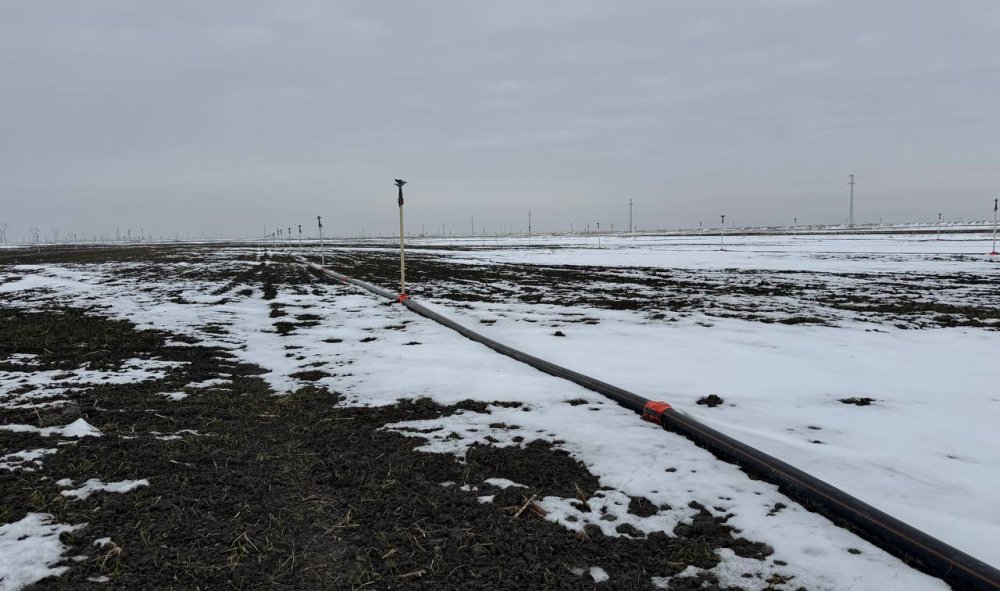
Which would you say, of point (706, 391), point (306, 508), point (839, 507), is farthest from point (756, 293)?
point (306, 508)

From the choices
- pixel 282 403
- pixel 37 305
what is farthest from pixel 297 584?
pixel 37 305

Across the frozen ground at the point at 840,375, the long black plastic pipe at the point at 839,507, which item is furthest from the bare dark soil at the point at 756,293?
the long black plastic pipe at the point at 839,507

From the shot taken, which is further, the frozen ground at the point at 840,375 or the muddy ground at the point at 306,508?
the frozen ground at the point at 840,375

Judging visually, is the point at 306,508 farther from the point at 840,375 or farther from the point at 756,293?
the point at 756,293

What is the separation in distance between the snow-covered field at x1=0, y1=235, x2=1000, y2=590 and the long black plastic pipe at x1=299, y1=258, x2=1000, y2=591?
84 millimetres

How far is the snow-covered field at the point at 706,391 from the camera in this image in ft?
10.6

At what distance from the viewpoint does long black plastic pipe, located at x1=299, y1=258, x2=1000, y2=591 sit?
2.58m

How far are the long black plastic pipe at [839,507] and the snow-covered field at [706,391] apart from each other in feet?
0.28

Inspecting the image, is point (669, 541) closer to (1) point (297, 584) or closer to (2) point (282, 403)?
(1) point (297, 584)

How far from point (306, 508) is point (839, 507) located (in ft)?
11.6

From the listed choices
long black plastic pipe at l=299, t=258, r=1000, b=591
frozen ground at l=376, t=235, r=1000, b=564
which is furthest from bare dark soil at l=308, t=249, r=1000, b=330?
long black plastic pipe at l=299, t=258, r=1000, b=591

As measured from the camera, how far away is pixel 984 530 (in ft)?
10.2

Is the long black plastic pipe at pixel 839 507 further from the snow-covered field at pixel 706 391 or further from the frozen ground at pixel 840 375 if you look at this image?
the frozen ground at pixel 840 375

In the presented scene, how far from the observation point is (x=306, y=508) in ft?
11.5
